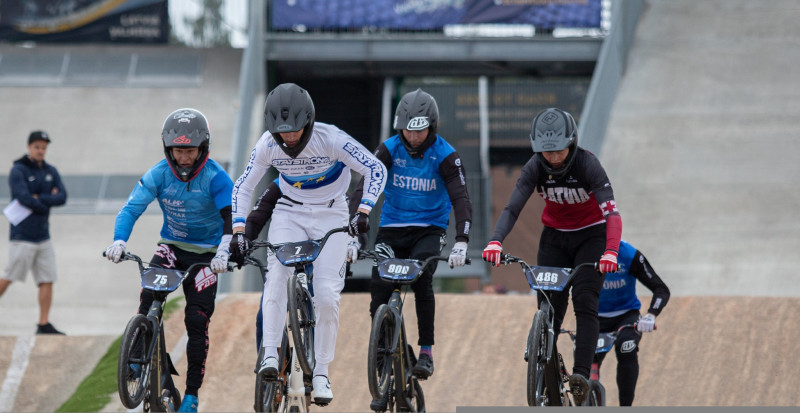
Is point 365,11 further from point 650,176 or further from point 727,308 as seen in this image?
point 727,308

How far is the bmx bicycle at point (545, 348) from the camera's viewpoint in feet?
24.2

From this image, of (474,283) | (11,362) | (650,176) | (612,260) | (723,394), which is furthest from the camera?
(474,283)

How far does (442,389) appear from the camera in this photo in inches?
439

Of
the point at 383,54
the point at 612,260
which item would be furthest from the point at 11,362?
the point at 383,54

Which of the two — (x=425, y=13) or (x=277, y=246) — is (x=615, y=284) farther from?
(x=425, y=13)

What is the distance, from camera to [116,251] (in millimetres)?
7699

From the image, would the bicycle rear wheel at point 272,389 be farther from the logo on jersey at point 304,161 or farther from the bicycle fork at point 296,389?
the logo on jersey at point 304,161

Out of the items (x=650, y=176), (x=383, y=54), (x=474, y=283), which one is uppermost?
(x=383, y=54)

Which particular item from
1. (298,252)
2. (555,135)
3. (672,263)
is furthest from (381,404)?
(672,263)

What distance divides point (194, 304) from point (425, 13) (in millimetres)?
11012

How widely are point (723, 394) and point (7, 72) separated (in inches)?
576

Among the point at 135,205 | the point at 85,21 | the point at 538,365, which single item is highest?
the point at 85,21

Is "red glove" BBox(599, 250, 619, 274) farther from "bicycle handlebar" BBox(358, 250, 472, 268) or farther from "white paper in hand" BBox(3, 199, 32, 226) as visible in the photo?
"white paper in hand" BBox(3, 199, 32, 226)

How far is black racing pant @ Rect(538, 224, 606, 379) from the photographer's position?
7.92 m
